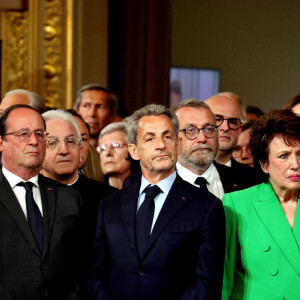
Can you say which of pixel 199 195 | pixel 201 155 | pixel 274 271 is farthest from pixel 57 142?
pixel 274 271

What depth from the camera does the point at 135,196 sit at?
2795mm

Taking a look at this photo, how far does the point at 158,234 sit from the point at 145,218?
0.12m

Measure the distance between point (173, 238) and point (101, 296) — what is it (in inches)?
15.8

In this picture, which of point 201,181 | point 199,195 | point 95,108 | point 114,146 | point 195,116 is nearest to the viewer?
point 199,195

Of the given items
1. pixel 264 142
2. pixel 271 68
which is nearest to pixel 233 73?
pixel 271 68

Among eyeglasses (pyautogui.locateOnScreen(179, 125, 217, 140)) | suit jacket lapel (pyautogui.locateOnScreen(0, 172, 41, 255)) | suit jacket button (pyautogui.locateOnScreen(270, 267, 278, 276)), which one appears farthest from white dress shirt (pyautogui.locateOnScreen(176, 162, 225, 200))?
suit jacket lapel (pyautogui.locateOnScreen(0, 172, 41, 255))

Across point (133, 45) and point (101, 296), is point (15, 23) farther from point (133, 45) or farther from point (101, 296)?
point (101, 296)

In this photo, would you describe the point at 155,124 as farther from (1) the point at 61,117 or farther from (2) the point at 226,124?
(2) the point at 226,124

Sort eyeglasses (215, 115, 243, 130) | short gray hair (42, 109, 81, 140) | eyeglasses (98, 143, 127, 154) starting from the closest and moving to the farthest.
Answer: short gray hair (42, 109, 81, 140) → eyeglasses (215, 115, 243, 130) → eyeglasses (98, 143, 127, 154)

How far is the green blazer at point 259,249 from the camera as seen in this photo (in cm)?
264

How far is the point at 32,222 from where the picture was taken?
271 centimetres

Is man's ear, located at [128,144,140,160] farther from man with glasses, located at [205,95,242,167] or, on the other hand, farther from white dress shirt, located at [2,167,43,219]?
man with glasses, located at [205,95,242,167]

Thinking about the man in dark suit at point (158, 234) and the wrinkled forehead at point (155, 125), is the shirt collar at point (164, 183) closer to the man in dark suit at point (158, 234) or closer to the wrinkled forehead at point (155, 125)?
the man in dark suit at point (158, 234)

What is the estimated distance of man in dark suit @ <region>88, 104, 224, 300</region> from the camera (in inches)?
103
